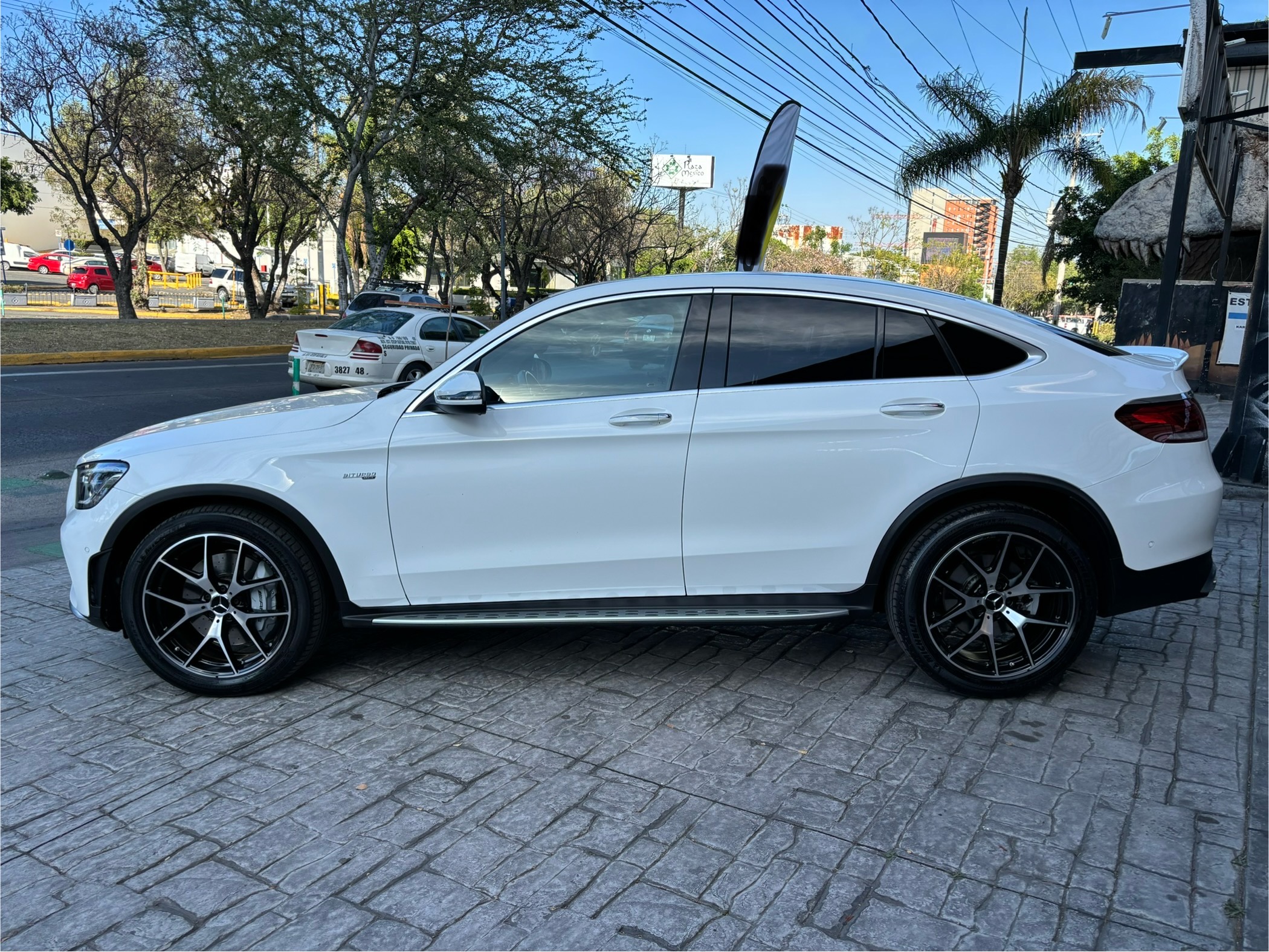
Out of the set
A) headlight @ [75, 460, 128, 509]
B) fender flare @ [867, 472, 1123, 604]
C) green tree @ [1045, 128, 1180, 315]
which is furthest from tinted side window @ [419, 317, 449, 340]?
green tree @ [1045, 128, 1180, 315]

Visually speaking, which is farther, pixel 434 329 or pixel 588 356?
pixel 434 329

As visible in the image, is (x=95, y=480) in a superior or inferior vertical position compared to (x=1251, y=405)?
inferior

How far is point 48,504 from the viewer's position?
7.80 m

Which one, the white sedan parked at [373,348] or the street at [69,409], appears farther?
the white sedan parked at [373,348]

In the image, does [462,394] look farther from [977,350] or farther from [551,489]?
[977,350]

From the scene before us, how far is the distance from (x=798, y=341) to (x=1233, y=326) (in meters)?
18.7

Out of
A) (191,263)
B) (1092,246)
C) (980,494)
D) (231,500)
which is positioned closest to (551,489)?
(231,500)

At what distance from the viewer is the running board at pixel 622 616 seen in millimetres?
4020

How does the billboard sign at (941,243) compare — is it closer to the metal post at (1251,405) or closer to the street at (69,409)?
the street at (69,409)

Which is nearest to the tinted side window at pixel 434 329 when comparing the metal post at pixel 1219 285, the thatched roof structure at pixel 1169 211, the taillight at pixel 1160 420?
the metal post at pixel 1219 285

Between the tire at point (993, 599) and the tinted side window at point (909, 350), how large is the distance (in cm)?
60

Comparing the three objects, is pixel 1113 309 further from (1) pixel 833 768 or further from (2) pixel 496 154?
(1) pixel 833 768

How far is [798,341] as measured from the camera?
4117mm

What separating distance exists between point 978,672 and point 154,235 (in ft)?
140
